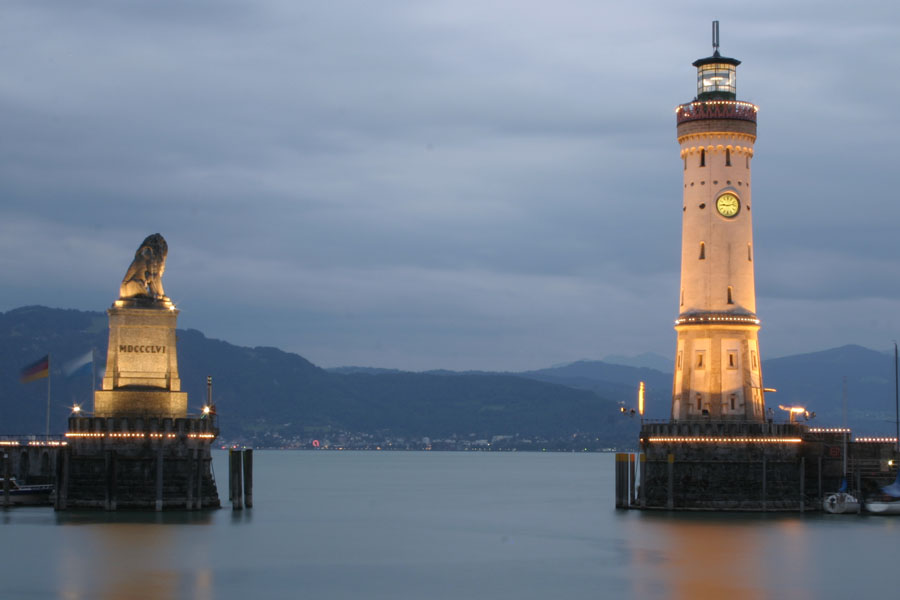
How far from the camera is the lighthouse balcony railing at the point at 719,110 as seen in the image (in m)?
86.8

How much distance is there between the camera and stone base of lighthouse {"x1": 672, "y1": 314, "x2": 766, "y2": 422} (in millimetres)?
85688

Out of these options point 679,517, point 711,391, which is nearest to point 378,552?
point 679,517

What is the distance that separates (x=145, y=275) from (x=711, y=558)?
113ft

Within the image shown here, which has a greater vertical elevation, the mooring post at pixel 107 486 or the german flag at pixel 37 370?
the german flag at pixel 37 370

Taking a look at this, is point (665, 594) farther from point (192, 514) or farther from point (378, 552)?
point (192, 514)

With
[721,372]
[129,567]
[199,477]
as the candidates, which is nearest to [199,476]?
[199,477]

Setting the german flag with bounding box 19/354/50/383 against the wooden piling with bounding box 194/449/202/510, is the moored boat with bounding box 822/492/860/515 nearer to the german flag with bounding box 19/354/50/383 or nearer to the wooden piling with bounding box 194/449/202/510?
the wooden piling with bounding box 194/449/202/510

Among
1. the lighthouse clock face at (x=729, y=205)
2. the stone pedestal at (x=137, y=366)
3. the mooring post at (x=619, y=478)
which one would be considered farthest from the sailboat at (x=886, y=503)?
the stone pedestal at (x=137, y=366)

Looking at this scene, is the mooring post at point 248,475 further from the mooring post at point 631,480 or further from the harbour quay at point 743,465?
the mooring post at point 631,480

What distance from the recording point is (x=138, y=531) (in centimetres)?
7456

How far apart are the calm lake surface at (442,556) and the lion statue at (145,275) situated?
12.1 metres

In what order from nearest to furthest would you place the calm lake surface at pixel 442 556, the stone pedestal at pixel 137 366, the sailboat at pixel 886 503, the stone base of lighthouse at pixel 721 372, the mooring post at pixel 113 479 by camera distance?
the calm lake surface at pixel 442 556
the mooring post at pixel 113 479
the stone pedestal at pixel 137 366
the sailboat at pixel 886 503
the stone base of lighthouse at pixel 721 372

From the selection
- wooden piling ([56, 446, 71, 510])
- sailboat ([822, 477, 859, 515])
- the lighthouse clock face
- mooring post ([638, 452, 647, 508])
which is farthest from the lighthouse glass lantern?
wooden piling ([56, 446, 71, 510])

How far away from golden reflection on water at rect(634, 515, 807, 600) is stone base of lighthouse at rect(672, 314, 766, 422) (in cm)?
741
